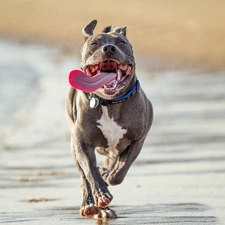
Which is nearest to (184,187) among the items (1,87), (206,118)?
(206,118)

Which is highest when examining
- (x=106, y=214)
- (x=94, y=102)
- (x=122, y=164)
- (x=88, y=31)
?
(x=88, y=31)

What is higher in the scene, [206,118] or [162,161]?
[206,118]

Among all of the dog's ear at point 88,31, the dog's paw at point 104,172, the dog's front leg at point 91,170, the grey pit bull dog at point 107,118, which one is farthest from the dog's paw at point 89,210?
the dog's ear at point 88,31

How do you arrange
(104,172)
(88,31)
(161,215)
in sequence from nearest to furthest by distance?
1. (161,215)
2. (88,31)
3. (104,172)

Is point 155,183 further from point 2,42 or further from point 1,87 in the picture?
point 2,42

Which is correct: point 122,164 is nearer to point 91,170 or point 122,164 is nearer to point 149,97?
point 91,170

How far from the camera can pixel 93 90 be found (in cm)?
924

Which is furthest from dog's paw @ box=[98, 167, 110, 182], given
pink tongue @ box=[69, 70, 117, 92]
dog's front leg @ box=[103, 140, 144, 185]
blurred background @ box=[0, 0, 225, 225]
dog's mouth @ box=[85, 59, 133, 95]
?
pink tongue @ box=[69, 70, 117, 92]

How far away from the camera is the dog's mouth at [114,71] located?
30.8ft

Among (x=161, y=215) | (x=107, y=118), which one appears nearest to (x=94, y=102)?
(x=107, y=118)

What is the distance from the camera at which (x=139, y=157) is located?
12711 millimetres

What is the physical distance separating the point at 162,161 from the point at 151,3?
17.7 meters

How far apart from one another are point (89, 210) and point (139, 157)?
10.2ft

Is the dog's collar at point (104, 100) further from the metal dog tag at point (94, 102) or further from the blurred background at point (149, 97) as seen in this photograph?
the blurred background at point (149, 97)
